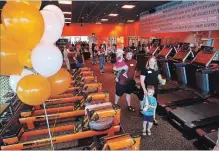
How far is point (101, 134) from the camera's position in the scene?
3.01m

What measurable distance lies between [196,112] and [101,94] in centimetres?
204

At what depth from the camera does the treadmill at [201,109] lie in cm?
335

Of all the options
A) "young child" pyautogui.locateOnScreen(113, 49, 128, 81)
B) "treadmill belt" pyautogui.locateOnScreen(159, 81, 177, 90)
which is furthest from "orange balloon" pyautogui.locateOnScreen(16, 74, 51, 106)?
"treadmill belt" pyautogui.locateOnScreen(159, 81, 177, 90)

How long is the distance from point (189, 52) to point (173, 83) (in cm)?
129

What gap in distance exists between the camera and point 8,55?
1636mm

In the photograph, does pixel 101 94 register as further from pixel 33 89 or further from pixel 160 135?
pixel 33 89

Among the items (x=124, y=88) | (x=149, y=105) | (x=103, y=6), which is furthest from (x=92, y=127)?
(x=103, y=6)

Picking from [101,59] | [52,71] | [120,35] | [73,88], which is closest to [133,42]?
[120,35]

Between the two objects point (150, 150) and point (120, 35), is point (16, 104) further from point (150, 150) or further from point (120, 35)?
point (120, 35)

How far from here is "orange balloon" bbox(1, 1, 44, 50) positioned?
1.55 metres

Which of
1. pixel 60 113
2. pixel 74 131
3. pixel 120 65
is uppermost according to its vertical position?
pixel 120 65

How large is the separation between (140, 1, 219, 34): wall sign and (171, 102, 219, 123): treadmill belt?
92.3 inches

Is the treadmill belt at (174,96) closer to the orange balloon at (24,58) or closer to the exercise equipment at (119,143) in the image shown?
the exercise equipment at (119,143)

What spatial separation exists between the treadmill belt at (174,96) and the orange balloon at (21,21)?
135 inches
